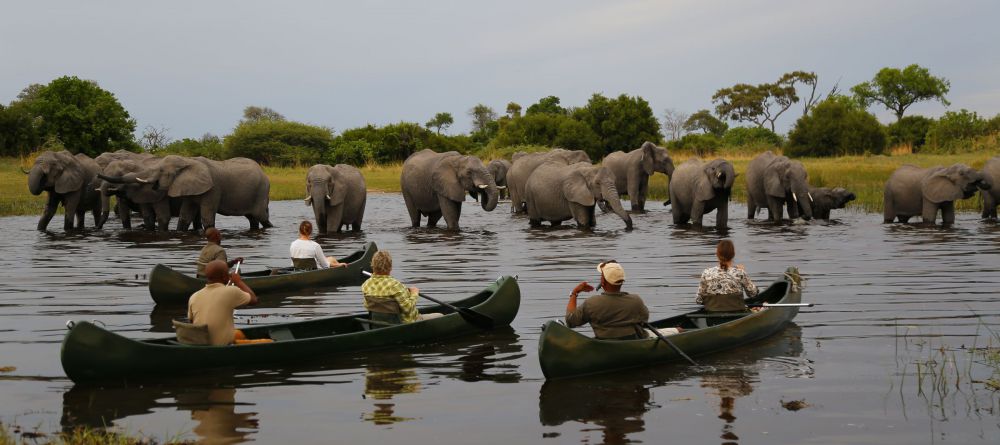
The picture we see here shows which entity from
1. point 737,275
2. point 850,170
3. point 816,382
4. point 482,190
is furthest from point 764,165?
point 816,382

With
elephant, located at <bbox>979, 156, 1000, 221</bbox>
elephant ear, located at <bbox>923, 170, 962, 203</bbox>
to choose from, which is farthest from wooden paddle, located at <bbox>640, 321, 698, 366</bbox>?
elephant, located at <bbox>979, 156, 1000, 221</bbox>

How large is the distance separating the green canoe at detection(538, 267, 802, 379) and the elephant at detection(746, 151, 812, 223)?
18.7m

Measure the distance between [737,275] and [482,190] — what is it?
60.0 ft

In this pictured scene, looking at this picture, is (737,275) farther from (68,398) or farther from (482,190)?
(482,190)

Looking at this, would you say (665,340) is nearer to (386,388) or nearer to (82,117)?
Answer: (386,388)

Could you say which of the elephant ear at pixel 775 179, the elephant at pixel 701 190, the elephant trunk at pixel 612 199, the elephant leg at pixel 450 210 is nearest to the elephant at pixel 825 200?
the elephant ear at pixel 775 179

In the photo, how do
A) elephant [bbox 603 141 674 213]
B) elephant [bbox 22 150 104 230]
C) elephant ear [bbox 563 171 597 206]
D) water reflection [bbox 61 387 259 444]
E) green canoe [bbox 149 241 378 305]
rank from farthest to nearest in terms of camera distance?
elephant [bbox 603 141 674 213] < elephant [bbox 22 150 104 230] < elephant ear [bbox 563 171 597 206] < green canoe [bbox 149 241 378 305] < water reflection [bbox 61 387 259 444]

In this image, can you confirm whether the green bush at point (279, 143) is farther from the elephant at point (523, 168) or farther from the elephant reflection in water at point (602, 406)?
the elephant reflection in water at point (602, 406)

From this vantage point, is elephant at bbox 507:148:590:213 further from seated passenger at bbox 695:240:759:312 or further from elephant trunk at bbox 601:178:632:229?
seated passenger at bbox 695:240:759:312

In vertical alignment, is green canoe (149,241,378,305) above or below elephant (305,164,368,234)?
below

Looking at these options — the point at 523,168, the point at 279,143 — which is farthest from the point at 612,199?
the point at 279,143

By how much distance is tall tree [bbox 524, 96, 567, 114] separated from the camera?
94438 mm

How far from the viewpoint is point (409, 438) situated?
9609mm

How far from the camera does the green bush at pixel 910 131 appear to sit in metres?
70.3
